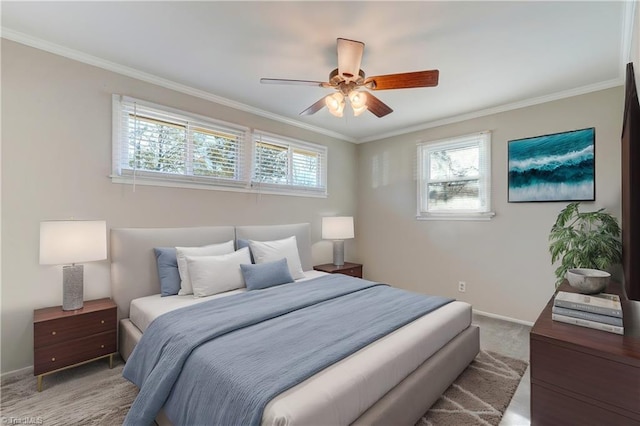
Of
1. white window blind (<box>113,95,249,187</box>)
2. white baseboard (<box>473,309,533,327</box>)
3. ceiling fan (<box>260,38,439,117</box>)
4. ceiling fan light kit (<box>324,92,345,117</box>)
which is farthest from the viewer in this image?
white baseboard (<box>473,309,533,327</box>)

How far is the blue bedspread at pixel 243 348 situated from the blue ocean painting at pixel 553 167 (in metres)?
1.90

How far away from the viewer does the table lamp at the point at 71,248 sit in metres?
2.06

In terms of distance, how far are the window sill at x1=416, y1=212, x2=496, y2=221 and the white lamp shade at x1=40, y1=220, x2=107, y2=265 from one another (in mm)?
3740

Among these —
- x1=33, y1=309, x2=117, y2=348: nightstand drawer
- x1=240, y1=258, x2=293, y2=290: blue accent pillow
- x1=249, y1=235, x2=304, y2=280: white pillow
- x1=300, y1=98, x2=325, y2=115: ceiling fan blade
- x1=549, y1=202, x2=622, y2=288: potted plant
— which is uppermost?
x1=300, y1=98, x2=325, y2=115: ceiling fan blade

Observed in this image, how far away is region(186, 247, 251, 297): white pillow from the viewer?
251 centimetres

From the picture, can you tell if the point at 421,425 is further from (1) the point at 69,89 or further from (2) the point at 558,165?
(1) the point at 69,89

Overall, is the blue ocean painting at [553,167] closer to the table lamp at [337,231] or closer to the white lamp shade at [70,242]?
the table lamp at [337,231]

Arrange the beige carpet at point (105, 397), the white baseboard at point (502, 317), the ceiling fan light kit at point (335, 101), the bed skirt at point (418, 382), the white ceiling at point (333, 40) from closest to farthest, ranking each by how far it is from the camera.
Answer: the bed skirt at point (418, 382) → the beige carpet at point (105, 397) → the white ceiling at point (333, 40) → the ceiling fan light kit at point (335, 101) → the white baseboard at point (502, 317)

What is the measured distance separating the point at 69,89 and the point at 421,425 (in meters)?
3.60

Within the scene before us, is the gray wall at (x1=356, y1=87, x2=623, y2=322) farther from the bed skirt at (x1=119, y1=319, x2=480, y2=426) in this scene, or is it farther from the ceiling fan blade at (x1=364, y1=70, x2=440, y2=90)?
the ceiling fan blade at (x1=364, y1=70, x2=440, y2=90)

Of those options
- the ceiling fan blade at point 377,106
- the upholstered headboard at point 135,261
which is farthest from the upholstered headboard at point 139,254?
the ceiling fan blade at point 377,106

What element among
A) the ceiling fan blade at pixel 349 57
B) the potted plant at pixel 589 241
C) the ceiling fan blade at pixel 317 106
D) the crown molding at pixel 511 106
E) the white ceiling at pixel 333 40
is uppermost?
the white ceiling at pixel 333 40

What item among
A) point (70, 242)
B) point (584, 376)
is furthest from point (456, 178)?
point (70, 242)

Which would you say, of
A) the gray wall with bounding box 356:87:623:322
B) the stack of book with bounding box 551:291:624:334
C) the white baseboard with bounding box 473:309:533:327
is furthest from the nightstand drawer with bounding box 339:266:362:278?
the stack of book with bounding box 551:291:624:334
